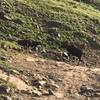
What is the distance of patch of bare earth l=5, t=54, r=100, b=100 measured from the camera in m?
12.4

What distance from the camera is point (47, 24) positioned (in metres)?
16.5

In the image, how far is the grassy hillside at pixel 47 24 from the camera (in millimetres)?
15461

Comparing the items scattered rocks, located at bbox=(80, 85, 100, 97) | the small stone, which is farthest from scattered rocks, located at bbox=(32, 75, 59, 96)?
scattered rocks, located at bbox=(80, 85, 100, 97)

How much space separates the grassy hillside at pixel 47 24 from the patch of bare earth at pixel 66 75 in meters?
1.04

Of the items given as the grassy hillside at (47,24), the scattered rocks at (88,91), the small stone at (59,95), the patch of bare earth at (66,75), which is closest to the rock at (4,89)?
the patch of bare earth at (66,75)

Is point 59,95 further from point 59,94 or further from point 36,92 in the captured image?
point 36,92

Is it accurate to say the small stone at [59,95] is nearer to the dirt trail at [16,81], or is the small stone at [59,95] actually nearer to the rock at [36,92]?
the rock at [36,92]

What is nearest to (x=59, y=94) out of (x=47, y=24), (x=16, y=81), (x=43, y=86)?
(x=43, y=86)

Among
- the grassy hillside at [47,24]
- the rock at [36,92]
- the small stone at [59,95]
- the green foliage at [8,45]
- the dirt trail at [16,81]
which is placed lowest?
the small stone at [59,95]

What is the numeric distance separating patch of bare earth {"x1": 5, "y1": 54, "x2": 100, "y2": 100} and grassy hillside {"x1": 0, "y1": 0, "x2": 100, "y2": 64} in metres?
1.04

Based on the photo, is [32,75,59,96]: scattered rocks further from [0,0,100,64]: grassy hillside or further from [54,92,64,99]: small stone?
[0,0,100,64]: grassy hillside

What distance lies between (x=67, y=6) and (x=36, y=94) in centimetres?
750

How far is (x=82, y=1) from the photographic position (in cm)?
2092

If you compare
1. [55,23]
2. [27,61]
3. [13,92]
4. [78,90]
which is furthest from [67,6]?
[13,92]
